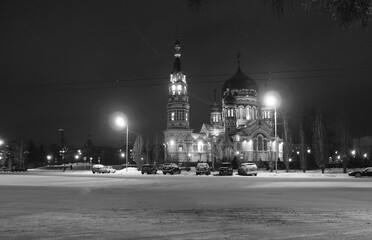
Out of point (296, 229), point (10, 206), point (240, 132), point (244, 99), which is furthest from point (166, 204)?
point (244, 99)

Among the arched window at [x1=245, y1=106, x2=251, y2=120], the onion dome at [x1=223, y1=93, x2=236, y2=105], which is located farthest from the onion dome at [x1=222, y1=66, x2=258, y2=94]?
the arched window at [x1=245, y1=106, x2=251, y2=120]

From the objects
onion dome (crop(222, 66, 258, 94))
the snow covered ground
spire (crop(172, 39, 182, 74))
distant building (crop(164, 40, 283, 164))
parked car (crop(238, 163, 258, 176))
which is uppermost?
spire (crop(172, 39, 182, 74))

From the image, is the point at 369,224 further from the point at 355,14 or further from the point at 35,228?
the point at 35,228

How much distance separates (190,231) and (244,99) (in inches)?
4578

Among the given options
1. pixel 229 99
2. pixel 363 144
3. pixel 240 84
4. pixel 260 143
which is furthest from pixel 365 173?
pixel 363 144

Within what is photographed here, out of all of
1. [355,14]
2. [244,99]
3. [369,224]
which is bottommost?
[369,224]

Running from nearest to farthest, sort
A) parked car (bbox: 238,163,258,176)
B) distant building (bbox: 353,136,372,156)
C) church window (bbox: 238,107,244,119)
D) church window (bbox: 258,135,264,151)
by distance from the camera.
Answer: parked car (bbox: 238,163,258,176), church window (bbox: 258,135,264,151), church window (bbox: 238,107,244,119), distant building (bbox: 353,136,372,156)

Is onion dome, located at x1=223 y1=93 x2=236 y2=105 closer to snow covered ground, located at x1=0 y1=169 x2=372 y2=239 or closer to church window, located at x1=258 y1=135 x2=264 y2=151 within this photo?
church window, located at x1=258 y1=135 x2=264 y2=151

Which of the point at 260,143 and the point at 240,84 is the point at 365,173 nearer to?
the point at 260,143

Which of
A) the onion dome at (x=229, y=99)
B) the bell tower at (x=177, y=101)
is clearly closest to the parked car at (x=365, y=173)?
the onion dome at (x=229, y=99)

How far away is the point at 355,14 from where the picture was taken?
22.8 ft

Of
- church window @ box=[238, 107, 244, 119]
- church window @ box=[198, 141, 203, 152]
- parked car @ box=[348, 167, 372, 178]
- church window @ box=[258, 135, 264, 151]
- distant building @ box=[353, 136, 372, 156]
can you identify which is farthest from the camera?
distant building @ box=[353, 136, 372, 156]

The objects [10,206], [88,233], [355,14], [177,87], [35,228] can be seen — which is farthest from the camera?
[177,87]

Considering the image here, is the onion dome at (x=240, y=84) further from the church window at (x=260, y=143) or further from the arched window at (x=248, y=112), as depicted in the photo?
the church window at (x=260, y=143)
